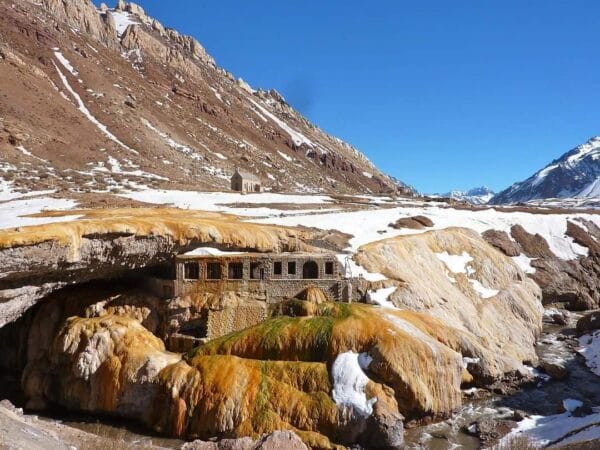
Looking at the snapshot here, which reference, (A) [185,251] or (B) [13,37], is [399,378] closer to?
(A) [185,251]

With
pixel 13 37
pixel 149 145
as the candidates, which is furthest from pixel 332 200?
pixel 13 37

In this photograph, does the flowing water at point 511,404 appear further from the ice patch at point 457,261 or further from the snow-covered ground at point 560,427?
the ice patch at point 457,261

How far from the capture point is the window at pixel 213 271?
37.3 meters

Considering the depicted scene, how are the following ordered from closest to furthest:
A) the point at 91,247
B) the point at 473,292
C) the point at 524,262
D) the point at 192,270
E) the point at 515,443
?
the point at 515,443, the point at 91,247, the point at 192,270, the point at 473,292, the point at 524,262

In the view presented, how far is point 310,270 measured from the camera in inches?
1550

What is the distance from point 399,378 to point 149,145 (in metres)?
121

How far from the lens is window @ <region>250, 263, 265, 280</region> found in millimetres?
37812

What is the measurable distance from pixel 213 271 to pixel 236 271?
181 cm

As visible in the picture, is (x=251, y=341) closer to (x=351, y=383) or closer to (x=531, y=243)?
(x=351, y=383)

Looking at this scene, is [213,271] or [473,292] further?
[473,292]

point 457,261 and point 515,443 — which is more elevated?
point 457,261

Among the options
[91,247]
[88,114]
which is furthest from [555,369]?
A: [88,114]

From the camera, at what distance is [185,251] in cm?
3831

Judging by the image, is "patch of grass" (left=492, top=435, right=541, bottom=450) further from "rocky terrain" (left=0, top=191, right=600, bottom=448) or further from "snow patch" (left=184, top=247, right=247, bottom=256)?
"snow patch" (left=184, top=247, right=247, bottom=256)
